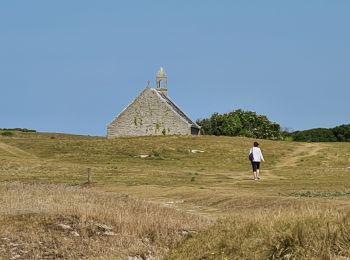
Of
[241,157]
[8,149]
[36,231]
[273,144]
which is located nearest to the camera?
[36,231]

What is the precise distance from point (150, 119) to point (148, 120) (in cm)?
33

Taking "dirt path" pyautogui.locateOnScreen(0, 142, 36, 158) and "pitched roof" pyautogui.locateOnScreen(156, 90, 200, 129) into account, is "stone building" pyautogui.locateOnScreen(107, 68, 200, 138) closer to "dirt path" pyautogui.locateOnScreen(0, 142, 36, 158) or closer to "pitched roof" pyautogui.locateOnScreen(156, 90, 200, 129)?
"pitched roof" pyautogui.locateOnScreen(156, 90, 200, 129)

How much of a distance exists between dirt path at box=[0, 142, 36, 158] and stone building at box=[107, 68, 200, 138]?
61.8 ft

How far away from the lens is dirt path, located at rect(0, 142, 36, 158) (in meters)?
59.7

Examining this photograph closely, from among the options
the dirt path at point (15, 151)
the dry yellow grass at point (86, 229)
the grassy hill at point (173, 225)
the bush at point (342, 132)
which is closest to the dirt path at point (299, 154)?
the dirt path at point (15, 151)

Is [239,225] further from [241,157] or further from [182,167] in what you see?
[241,157]

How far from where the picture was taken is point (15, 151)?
62312 millimetres

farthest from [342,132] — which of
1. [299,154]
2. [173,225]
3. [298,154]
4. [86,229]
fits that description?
[86,229]

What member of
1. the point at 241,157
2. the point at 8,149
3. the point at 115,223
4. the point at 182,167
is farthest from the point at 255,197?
the point at 8,149

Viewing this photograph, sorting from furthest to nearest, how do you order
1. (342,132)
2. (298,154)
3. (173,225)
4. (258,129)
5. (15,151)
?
1. (342,132)
2. (258,129)
3. (298,154)
4. (15,151)
5. (173,225)

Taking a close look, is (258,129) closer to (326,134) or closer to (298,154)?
(326,134)

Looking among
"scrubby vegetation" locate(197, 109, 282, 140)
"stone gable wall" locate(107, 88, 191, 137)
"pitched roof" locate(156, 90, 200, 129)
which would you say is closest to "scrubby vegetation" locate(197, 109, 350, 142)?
"scrubby vegetation" locate(197, 109, 282, 140)

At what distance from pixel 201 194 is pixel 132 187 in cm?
571

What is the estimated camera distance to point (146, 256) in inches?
566
